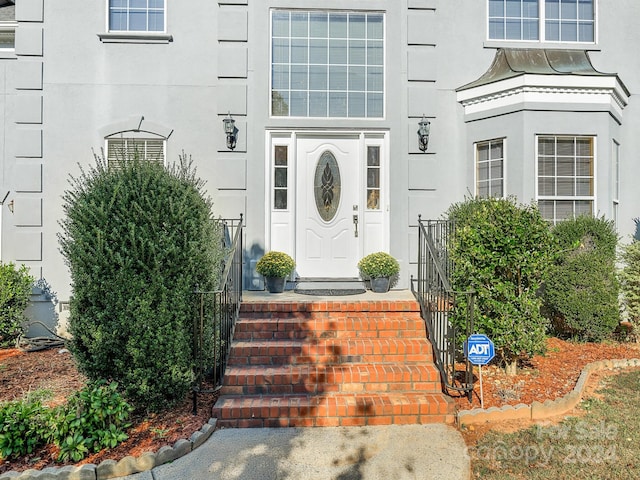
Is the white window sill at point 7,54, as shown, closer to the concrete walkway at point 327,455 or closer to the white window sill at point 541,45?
the concrete walkway at point 327,455

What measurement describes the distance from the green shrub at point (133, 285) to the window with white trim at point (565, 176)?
5.50 metres

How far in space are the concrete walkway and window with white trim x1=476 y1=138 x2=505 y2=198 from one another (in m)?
4.24

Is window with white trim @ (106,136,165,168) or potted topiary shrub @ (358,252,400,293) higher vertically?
window with white trim @ (106,136,165,168)

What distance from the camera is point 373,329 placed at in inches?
174

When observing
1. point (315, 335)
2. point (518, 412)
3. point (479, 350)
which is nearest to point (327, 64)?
point (315, 335)

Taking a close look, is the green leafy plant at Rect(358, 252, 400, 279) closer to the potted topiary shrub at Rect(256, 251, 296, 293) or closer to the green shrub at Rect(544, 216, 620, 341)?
the potted topiary shrub at Rect(256, 251, 296, 293)

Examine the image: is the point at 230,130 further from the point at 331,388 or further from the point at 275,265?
the point at 331,388

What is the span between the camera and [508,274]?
14.0 ft

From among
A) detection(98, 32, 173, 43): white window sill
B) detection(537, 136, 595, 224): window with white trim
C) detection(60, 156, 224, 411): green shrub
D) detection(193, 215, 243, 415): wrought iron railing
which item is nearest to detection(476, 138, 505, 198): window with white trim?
detection(537, 136, 595, 224): window with white trim

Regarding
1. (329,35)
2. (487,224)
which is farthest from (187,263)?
(329,35)

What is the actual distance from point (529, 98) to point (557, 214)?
1871 millimetres

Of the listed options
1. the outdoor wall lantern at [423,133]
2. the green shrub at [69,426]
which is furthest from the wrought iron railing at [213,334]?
the outdoor wall lantern at [423,133]

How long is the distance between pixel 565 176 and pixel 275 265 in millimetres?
4806

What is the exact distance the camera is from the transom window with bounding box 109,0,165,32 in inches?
244
